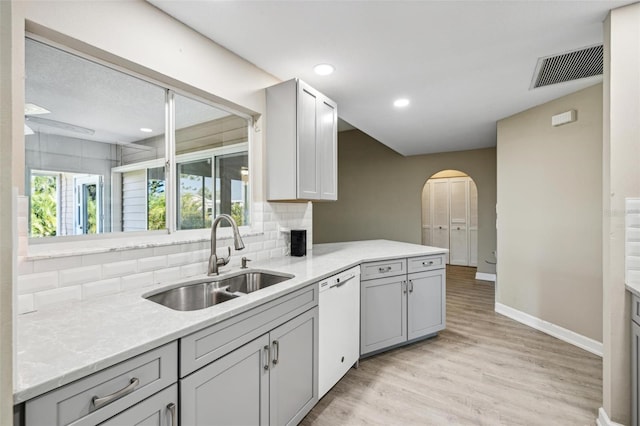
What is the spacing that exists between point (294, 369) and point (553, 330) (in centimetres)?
296

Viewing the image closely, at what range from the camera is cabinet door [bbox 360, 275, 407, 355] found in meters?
2.43

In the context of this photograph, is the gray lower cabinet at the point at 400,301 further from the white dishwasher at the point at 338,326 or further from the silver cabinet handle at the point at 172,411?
the silver cabinet handle at the point at 172,411

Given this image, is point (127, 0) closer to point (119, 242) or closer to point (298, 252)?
point (119, 242)

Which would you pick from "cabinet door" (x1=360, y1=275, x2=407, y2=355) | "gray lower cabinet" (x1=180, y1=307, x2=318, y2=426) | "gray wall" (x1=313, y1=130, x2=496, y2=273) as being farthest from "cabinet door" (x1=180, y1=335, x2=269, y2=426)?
"gray wall" (x1=313, y1=130, x2=496, y2=273)

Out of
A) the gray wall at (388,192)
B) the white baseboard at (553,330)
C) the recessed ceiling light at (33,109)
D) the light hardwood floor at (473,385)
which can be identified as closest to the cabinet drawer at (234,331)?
the light hardwood floor at (473,385)

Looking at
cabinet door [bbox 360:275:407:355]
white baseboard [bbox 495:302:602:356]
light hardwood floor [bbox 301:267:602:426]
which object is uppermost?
cabinet door [bbox 360:275:407:355]

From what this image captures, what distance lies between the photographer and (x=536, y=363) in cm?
246

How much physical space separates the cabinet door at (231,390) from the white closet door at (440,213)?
6.42 metres

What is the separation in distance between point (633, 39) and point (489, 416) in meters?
2.35

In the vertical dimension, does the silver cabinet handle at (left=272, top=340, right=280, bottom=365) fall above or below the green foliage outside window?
below

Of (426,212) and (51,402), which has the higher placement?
(426,212)

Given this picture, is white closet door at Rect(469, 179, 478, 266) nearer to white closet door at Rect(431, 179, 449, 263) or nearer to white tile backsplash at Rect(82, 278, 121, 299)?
white closet door at Rect(431, 179, 449, 263)

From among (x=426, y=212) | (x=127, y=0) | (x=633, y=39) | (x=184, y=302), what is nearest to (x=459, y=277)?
(x=426, y=212)

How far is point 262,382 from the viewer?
1373mm
